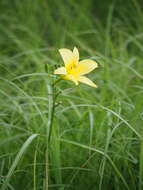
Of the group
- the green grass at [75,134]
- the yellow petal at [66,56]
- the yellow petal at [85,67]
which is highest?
the yellow petal at [66,56]

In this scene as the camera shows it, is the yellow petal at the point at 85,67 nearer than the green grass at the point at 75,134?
Yes

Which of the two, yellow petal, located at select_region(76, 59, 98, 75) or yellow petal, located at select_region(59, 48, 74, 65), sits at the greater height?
yellow petal, located at select_region(59, 48, 74, 65)

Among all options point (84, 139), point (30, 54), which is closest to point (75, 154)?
point (84, 139)

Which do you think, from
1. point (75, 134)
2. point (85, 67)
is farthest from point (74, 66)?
point (75, 134)

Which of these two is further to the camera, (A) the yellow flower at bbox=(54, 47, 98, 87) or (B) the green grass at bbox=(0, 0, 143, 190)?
(B) the green grass at bbox=(0, 0, 143, 190)

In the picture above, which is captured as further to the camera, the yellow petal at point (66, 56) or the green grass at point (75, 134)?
the green grass at point (75, 134)

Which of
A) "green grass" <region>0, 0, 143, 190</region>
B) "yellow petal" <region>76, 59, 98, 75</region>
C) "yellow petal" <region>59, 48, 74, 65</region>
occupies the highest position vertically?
"yellow petal" <region>59, 48, 74, 65</region>

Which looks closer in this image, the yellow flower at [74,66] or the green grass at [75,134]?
the yellow flower at [74,66]

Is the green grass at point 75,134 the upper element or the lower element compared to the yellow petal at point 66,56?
lower

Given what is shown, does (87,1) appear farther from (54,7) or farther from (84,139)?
(84,139)

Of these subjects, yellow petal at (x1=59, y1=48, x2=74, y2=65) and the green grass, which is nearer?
yellow petal at (x1=59, y1=48, x2=74, y2=65)

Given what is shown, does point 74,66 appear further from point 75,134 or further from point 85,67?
point 75,134
